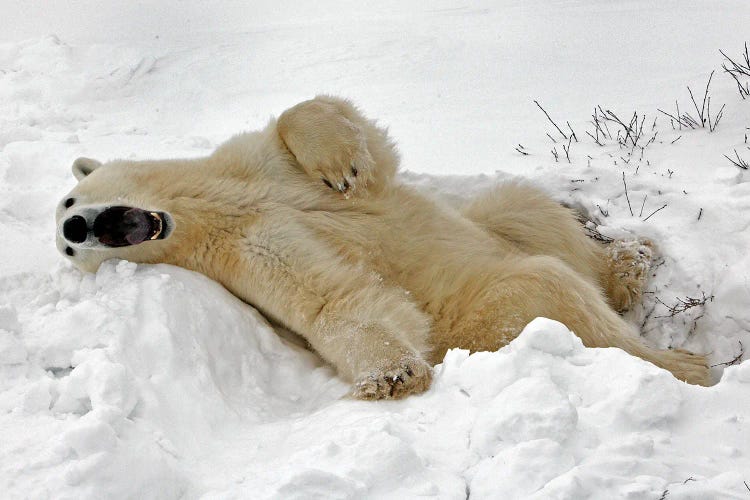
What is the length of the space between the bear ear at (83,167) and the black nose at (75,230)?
3.46 ft

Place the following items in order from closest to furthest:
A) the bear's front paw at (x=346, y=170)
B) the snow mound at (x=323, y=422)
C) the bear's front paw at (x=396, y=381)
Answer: the snow mound at (x=323, y=422) < the bear's front paw at (x=396, y=381) < the bear's front paw at (x=346, y=170)

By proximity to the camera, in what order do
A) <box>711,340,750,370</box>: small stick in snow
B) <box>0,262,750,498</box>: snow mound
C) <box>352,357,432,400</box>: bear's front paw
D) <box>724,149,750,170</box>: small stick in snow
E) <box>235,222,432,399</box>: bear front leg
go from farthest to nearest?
<box>724,149,750,170</box>: small stick in snow, <box>711,340,750,370</box>: small stick in snow, <box>235,222,432,399</box>: bear front leg, <box>352,357,432,400</box>: bear's front paw, <box>0,262,750,498</box>: snow mound

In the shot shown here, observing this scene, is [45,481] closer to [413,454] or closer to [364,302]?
[413,454]

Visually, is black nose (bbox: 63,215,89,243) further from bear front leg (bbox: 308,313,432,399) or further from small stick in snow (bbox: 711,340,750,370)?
small stick in snow (bbox: 711,340,750,370)

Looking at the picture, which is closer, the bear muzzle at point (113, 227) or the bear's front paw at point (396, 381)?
the bear's front paw at point (396, 381)

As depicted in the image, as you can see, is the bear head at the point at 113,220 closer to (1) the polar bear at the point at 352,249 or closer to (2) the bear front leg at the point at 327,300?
(1) the polar bear at the point at 352,249

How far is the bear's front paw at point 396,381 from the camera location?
3039mm

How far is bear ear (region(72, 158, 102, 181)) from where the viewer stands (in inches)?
177

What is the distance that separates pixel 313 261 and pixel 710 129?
3.19 m

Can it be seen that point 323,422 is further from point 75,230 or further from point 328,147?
point 328,147

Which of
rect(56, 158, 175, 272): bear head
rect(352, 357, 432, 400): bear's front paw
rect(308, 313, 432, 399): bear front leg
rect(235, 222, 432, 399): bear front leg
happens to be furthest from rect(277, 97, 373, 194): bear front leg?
rect(352, 357, 432, 400): bear's front paw

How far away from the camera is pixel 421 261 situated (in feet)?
13.8

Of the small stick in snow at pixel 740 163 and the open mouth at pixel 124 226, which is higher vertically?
the open mouth at pixel 124 226

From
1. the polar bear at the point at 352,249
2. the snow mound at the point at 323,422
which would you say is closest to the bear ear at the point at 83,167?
the polar bear at the point at 352,249
